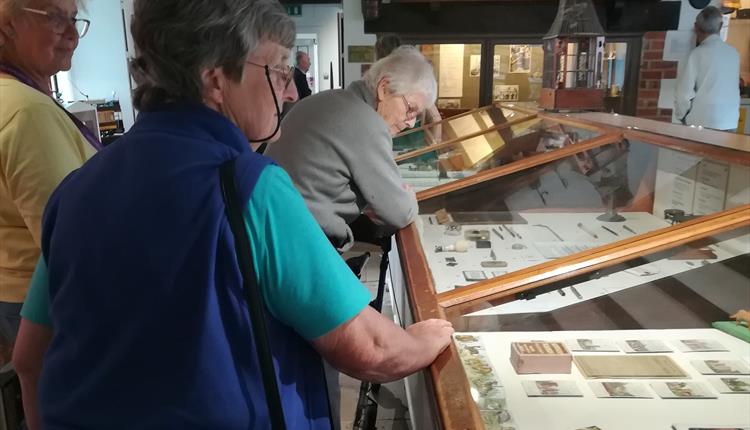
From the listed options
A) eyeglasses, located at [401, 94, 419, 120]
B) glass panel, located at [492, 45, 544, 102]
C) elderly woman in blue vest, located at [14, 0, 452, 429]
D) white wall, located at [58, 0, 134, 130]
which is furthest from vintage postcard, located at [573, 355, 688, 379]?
white wall, located at [58, 0, 134, 130]

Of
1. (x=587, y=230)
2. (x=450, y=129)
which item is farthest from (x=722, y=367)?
(x=450, y=129)

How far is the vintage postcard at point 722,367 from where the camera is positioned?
1.52 meters

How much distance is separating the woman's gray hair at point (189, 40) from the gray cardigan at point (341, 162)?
0.95 meters

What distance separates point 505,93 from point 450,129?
3.33 m

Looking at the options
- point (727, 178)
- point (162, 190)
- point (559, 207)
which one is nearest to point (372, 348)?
point (162, 190)

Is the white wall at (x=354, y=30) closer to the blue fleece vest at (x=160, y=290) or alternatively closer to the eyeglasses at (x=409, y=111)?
the eyeglasses at (x=409, y=111)

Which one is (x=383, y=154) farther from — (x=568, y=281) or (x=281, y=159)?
(x=568, y=281)

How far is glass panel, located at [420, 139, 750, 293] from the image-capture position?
1723 mm

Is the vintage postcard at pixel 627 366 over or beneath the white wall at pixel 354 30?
beneath

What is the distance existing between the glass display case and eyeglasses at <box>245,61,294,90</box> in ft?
1.83

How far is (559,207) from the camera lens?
2365 mm

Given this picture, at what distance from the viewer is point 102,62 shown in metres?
9.06

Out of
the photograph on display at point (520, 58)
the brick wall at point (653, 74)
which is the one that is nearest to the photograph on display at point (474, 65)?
the photograph on display at point (520, 58)

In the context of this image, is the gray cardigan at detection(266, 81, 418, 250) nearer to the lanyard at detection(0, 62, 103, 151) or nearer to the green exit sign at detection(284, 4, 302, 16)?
the lanyard at detection(0, 62, 103, 151)
